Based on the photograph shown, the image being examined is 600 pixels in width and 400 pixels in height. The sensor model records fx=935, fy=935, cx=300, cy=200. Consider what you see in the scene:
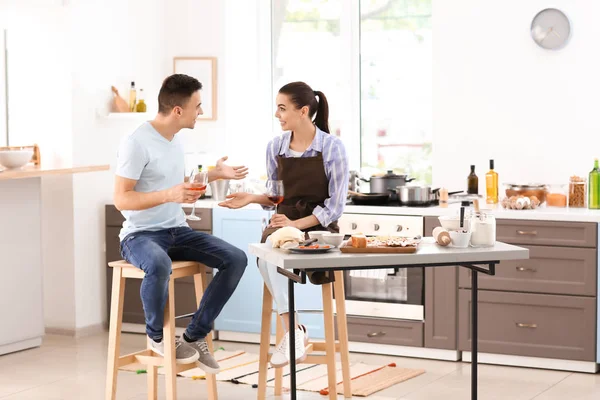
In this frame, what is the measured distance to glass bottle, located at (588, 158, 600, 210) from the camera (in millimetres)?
5180

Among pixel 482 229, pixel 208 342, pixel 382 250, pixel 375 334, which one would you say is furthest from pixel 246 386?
pixel 482 229

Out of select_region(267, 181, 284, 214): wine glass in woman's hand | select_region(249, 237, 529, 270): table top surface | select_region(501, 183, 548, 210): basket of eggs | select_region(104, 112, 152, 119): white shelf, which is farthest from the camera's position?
select_region(104, 112, 152, 119): white shelf

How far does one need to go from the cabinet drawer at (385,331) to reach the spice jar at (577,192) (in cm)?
111

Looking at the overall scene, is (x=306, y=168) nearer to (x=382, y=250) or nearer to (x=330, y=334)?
(x=330, y=334)

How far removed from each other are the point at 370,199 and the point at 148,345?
1.82 metres

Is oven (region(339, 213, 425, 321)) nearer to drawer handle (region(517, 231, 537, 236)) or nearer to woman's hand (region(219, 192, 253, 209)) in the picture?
drawer handle (region(517, 231, 537, 236))

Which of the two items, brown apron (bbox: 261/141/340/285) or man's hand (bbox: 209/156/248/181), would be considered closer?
man's hand (bbox: 209/156/248/181)

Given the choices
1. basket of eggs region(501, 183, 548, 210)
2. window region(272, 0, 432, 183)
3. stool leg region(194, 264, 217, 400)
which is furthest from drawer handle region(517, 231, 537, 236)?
stool leg region(194, 264, 217, 400)

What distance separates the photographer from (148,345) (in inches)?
167

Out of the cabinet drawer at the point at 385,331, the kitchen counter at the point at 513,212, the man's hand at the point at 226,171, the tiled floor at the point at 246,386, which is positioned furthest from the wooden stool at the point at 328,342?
the kitchen counter at the point at 513,212

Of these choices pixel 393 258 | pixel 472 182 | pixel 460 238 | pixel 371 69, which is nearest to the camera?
pixel 393 258

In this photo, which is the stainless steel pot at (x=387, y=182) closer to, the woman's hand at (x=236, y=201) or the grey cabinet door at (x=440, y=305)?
the grey cabinet door at (x=440, y=305)

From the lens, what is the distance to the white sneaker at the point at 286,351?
420cm

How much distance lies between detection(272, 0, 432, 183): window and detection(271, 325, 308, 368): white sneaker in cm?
237
